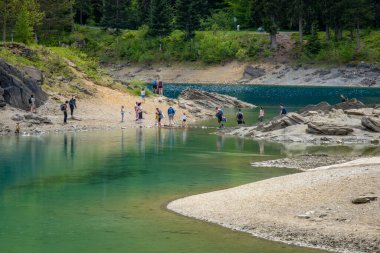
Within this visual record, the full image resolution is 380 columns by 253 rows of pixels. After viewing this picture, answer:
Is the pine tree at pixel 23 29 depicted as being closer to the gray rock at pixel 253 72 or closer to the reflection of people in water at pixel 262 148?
the reflection of people in water at pixel 262 148

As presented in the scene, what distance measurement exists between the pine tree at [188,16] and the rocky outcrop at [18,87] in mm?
79349

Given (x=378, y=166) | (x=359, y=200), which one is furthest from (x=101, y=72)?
(x=359, y=200)

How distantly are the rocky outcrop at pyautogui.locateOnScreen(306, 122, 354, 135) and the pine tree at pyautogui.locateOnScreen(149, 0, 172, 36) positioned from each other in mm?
90006

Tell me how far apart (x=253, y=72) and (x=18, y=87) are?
77.0m

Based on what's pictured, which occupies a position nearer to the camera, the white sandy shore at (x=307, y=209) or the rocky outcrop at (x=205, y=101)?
the white sandy shore at (x=307, y=209)

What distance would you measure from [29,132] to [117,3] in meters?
93.7

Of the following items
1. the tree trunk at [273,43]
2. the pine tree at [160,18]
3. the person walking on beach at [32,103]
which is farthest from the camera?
the pine tree at [160,18]

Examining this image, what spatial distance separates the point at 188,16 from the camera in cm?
14450

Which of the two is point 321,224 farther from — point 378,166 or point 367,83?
point 367,83

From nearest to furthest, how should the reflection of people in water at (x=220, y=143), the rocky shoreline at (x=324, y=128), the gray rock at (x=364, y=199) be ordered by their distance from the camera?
the gray rock at (x=364, y=199), the reflection of people in water at (x=220, y=143), the rocky shoreline at (x=324, y=128)

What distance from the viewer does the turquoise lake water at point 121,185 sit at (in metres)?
25.5

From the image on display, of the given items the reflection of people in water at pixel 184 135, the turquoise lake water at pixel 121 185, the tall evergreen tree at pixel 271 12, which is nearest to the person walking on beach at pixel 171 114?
the reflection of people in water at pixel 184 135

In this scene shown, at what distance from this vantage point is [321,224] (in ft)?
83.6

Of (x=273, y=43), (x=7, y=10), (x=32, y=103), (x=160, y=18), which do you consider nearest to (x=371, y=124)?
(x=32, y=103)
